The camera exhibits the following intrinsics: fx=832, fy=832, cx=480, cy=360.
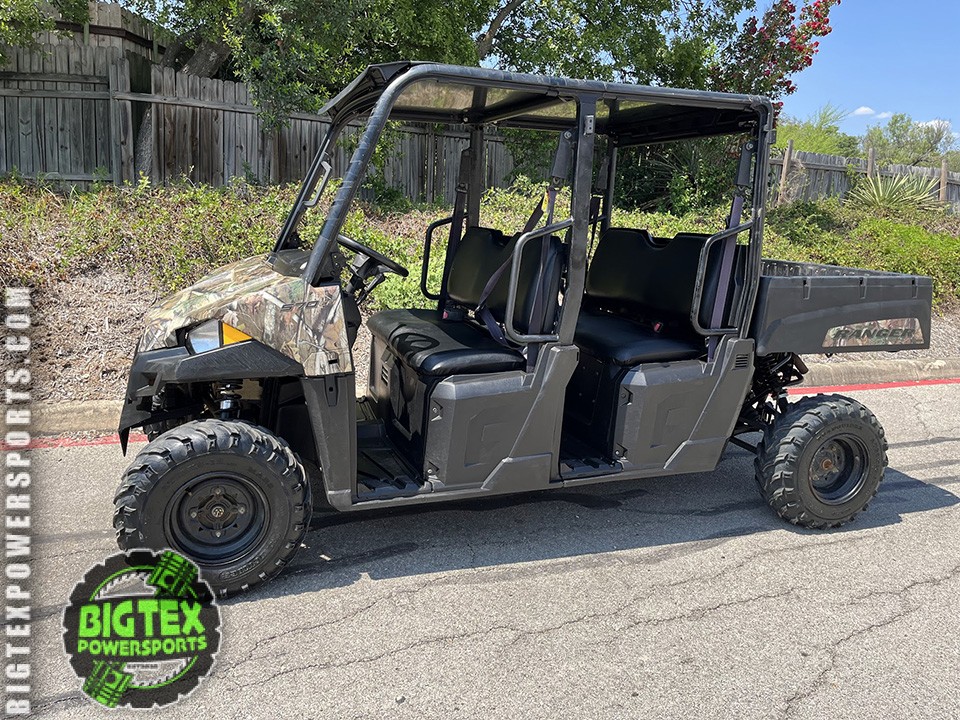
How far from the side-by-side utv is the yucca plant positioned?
11.2 metres

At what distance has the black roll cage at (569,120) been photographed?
11.6ft

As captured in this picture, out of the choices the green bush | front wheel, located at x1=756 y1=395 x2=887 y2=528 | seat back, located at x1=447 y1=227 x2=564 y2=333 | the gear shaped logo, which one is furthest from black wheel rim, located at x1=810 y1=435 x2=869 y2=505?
the gear shaped logo

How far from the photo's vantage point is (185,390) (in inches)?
158

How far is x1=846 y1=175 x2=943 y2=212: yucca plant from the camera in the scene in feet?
49.0

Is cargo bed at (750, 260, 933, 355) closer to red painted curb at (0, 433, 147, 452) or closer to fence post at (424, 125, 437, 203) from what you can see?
red painted curb at (0, 433, 147, 452)

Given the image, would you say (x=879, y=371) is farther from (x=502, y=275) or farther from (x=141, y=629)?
(x=141, y=629)

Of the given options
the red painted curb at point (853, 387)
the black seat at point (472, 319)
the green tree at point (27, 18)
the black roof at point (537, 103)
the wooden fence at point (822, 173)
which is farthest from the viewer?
the wooden fence at point (822, 173)

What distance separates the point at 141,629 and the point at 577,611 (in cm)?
179

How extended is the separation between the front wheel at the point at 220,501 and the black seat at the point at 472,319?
2.78ft

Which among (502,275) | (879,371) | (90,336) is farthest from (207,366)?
(879,371)

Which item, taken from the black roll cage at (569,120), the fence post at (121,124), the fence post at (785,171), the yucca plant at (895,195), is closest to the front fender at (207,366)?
the black roll cage at (569,120)

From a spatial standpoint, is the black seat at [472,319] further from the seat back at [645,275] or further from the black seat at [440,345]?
the seat back at [645,275]

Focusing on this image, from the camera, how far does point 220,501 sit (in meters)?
3.53

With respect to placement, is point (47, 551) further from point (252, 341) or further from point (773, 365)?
point (773, 365)
